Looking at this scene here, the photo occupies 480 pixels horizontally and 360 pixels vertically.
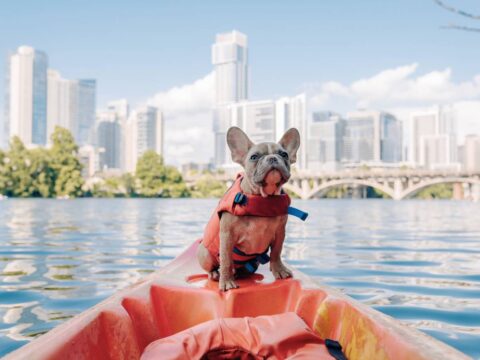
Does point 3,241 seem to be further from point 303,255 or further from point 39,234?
point 303,255

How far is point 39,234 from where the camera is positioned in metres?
11.0

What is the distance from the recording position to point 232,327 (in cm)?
245

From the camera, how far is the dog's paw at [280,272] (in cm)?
325

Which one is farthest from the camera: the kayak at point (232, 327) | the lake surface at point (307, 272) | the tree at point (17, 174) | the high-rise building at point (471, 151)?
the high-rise building at point (471, 151)

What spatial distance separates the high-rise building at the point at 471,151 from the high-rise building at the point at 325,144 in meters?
43.7

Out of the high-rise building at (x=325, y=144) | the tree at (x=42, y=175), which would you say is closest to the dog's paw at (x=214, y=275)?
the tree at (x=42, y=175)

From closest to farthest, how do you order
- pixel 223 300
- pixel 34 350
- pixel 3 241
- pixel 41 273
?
pixel 34 350 < pixel 223 300 < pixel 41 273 < pixel 3 241

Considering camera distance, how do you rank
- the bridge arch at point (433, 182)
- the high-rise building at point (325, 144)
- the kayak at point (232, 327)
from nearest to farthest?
1. the kayak at point (232, 327)
2. the bridge arch at point (433, 182)
3. the high-rise building at point (325, 144)

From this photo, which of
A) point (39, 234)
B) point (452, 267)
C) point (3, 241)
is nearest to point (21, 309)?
point (452, 267)

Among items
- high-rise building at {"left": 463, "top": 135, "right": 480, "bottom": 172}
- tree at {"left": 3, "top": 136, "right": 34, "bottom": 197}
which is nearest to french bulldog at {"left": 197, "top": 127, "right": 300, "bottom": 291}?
tree at {"left": 3, "top": 136, "right": 34, "bottom": 197}

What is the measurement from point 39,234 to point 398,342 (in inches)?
413

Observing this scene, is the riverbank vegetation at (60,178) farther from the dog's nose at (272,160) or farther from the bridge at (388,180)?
the dog's nose at (272,160)

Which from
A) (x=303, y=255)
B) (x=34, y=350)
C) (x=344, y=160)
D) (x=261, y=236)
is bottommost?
(x=303, y=255)

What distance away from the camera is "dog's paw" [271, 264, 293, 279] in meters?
3.25
